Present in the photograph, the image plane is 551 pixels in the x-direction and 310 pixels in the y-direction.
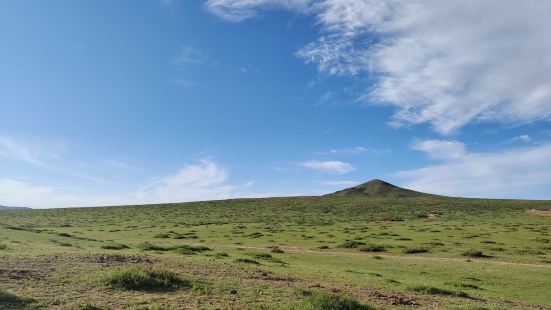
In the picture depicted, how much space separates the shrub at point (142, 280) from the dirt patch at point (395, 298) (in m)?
7.07

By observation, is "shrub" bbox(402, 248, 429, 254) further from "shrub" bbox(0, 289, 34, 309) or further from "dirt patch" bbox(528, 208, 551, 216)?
"dirt patch" bbox(528, 208, 551, 216)

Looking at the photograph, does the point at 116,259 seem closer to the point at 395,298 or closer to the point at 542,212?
the point at 395,298

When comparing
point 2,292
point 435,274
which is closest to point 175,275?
point 2,292

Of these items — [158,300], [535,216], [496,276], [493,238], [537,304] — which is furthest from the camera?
[535,216]

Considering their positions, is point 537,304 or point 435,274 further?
point 435,274

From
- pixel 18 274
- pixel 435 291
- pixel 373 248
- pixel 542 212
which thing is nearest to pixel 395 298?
pixel 435 291

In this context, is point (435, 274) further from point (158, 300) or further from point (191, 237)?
point (191, 237)

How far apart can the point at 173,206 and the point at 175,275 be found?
101m

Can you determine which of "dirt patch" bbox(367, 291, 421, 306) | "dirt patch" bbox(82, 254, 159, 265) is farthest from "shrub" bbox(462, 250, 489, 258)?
"dirt patch" bbox(82, 254, 159, 265)

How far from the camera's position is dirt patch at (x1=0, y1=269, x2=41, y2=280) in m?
14.9

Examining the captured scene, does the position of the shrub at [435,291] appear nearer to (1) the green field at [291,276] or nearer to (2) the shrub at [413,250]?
(1) the green field at [291,276]

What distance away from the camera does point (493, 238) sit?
1877 inches

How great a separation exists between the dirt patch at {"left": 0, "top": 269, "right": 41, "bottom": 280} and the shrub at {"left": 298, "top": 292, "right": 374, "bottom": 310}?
32.1ft

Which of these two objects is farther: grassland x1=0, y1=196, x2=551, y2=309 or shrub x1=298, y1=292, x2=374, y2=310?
grassland x1=0, y1=196, x2=551, y2=309
